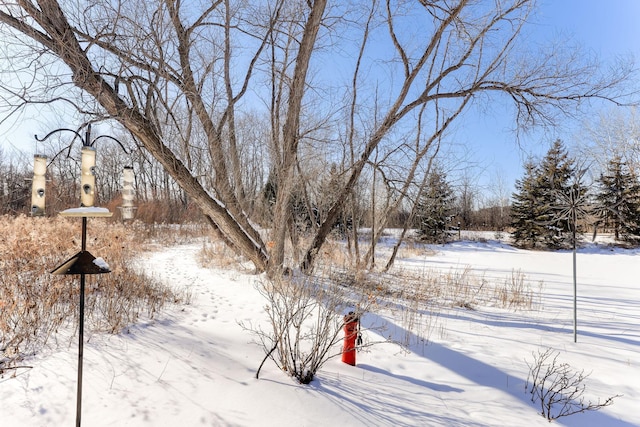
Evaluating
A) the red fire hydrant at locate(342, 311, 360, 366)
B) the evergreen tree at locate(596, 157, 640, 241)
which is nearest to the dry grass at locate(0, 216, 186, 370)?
the red fire hydrant at locate(342, 311, 360, 366)

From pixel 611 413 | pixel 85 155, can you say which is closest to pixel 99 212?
pixel 85 155

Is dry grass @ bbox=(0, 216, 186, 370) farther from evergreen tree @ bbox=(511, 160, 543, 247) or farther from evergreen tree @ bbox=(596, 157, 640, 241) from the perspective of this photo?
evergreen tree @ bbox=(596, 157, 640, 241)

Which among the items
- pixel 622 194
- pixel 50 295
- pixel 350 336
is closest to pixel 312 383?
pixel 350 336

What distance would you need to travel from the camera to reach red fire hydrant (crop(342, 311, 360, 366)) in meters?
2.72

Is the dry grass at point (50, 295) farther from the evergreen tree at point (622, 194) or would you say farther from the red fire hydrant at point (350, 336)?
the evergreen tree at point (622, 194)

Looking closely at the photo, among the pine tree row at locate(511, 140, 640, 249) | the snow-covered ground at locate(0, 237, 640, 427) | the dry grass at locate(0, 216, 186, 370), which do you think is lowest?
the snow-covered ground at locate(0, 237, 640, 427)

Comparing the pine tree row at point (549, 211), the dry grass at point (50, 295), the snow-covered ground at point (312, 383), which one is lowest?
the snow-covered ground at point (312, 383)

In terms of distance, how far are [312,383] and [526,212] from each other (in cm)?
2123

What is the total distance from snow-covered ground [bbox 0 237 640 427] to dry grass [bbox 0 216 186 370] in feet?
1.02

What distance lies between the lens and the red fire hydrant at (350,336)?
2.72m

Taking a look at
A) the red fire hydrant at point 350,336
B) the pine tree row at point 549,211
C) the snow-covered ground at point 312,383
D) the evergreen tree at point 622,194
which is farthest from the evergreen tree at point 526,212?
the red fire hydrant at point 350,336

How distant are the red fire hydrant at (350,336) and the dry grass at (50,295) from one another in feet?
7.64

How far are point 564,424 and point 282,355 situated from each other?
204 centimetres

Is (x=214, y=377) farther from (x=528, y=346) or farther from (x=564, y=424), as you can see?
(x=528, y=346)
